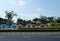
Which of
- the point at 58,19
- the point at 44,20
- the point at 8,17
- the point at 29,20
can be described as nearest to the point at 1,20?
the point at 8,17

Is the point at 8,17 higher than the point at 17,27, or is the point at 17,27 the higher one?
the point at 8,17

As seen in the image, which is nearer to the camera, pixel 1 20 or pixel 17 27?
pixel 17 27

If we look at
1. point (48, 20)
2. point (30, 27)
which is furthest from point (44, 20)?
point (30, 27)

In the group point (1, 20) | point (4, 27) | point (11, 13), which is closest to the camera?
point (4, 27)

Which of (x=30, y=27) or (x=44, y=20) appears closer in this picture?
(x=30, y=27)

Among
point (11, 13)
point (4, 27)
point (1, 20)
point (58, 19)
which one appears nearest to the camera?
point (4, 27)

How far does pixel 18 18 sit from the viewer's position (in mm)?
43031

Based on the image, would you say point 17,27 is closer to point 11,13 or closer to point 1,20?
point 11,13

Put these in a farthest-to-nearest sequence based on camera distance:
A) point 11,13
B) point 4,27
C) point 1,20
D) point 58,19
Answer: point 58,19, point 1,20, point 11,13, point 4,27

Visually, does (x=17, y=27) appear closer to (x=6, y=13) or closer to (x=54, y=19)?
(x=6, y=13)

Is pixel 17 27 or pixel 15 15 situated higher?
pixel 15 15

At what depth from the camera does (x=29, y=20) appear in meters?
42.8

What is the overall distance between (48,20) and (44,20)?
2.70 m

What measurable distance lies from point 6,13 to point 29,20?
19.3 ft
